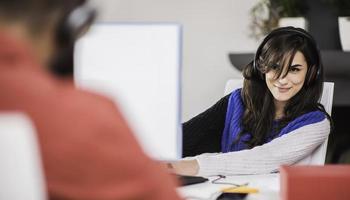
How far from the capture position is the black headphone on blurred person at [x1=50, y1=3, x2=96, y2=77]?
493 mm

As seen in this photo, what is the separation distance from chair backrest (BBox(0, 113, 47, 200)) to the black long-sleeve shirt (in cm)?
168

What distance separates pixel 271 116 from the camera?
195 centimetres

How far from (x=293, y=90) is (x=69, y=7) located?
1.47 metres

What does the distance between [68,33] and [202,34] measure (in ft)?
9.43

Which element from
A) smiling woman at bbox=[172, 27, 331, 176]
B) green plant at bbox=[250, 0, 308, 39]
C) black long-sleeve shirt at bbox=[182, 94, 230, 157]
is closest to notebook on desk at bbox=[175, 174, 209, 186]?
smiling woman at bbox=[172, 27, 331, 176]

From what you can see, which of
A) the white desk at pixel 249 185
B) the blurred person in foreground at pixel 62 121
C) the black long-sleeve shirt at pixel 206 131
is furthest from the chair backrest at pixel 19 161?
the black long-sleeve shirt at pixel 206 131

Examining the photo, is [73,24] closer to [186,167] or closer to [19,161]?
[19,161]

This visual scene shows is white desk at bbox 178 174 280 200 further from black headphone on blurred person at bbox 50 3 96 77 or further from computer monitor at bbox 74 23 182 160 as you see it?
black headphone on blurred person at bbox 50 3 96 77

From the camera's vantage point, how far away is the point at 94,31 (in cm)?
108

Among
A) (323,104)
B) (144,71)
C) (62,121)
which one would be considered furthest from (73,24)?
(323,104)

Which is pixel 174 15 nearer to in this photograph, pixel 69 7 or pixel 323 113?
pixel 323 113

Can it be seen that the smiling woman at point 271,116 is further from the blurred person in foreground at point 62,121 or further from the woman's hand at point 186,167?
the blurred person in foreground at point 62,121

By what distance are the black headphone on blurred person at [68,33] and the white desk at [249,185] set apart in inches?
24.7

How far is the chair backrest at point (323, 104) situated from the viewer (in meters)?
1.87
